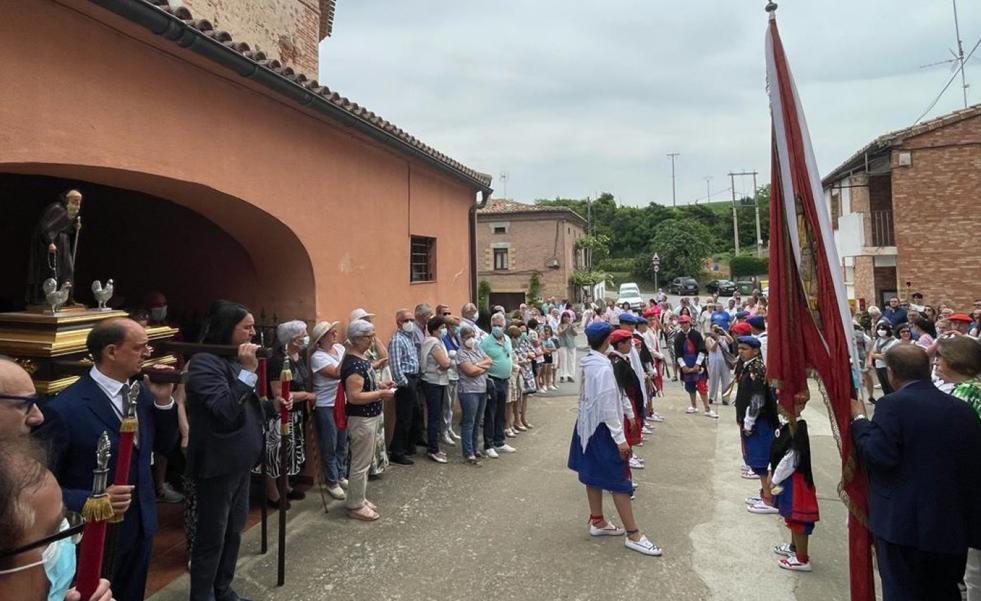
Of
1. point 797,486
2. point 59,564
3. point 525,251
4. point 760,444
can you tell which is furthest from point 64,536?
point 525,251

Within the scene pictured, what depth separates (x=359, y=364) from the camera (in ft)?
16.0

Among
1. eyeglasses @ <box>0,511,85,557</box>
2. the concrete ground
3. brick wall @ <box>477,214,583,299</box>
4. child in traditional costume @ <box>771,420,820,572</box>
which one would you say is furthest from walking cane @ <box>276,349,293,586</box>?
brick wall @ <box>477,214,583,299</box>

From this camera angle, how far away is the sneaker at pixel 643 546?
13.9 feet

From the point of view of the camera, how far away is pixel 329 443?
18.0 ft

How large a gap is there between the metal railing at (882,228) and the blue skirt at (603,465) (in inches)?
726

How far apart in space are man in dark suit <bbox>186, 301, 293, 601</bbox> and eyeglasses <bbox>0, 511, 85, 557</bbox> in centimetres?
163

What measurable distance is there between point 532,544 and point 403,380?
266 centimetres

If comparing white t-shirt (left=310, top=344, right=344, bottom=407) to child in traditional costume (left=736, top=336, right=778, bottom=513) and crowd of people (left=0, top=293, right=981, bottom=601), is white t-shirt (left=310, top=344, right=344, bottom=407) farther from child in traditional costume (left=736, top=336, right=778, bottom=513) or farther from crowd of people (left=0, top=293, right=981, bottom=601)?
child in traditional costume (left=736, top=336, right=778, bottom=513)

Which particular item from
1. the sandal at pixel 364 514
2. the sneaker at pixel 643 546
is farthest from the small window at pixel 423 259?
the sneaker at pixel 643 546

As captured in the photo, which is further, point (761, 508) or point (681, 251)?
point (681, 251)

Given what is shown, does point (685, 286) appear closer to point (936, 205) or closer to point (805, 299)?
point (936, 205)

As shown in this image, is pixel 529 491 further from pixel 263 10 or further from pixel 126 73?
pixel 263 10

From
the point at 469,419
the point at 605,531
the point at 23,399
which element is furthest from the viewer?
the point at 469,419

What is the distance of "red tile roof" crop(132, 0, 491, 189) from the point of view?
12.1 ft
